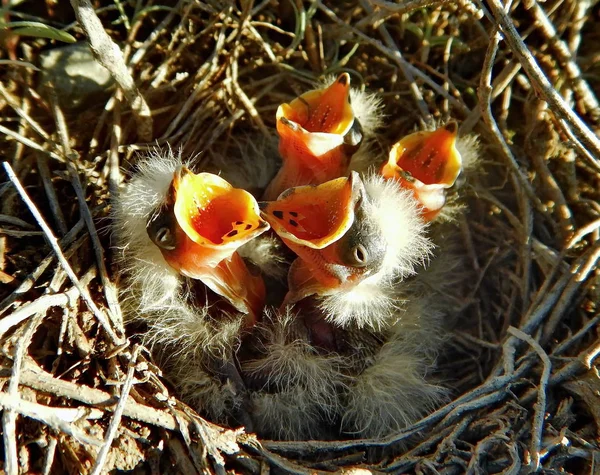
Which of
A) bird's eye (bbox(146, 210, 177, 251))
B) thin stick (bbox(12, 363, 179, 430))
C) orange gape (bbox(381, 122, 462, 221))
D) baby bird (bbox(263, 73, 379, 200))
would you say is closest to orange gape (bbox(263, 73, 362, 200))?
baby bird (bbox(263, 73, 379, 200))

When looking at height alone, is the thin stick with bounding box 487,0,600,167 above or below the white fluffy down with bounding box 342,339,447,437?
above

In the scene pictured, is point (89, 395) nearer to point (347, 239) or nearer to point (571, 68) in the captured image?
point (347, 239)

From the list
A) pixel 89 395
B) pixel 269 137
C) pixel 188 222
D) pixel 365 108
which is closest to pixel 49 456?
pixel 89 395

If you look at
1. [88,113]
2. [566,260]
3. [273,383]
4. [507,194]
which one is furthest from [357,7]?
[273,383]

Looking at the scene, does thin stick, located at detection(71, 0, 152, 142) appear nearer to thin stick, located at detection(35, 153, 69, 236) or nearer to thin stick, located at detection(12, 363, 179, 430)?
thin stick, located at detection(35, 153, 69, 236)

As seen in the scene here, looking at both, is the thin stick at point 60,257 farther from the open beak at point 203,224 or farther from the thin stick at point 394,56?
the thin stick at point 394,56

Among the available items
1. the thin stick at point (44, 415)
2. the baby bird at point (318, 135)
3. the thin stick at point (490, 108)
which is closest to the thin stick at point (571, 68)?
the thin stick at point (490, 108)
